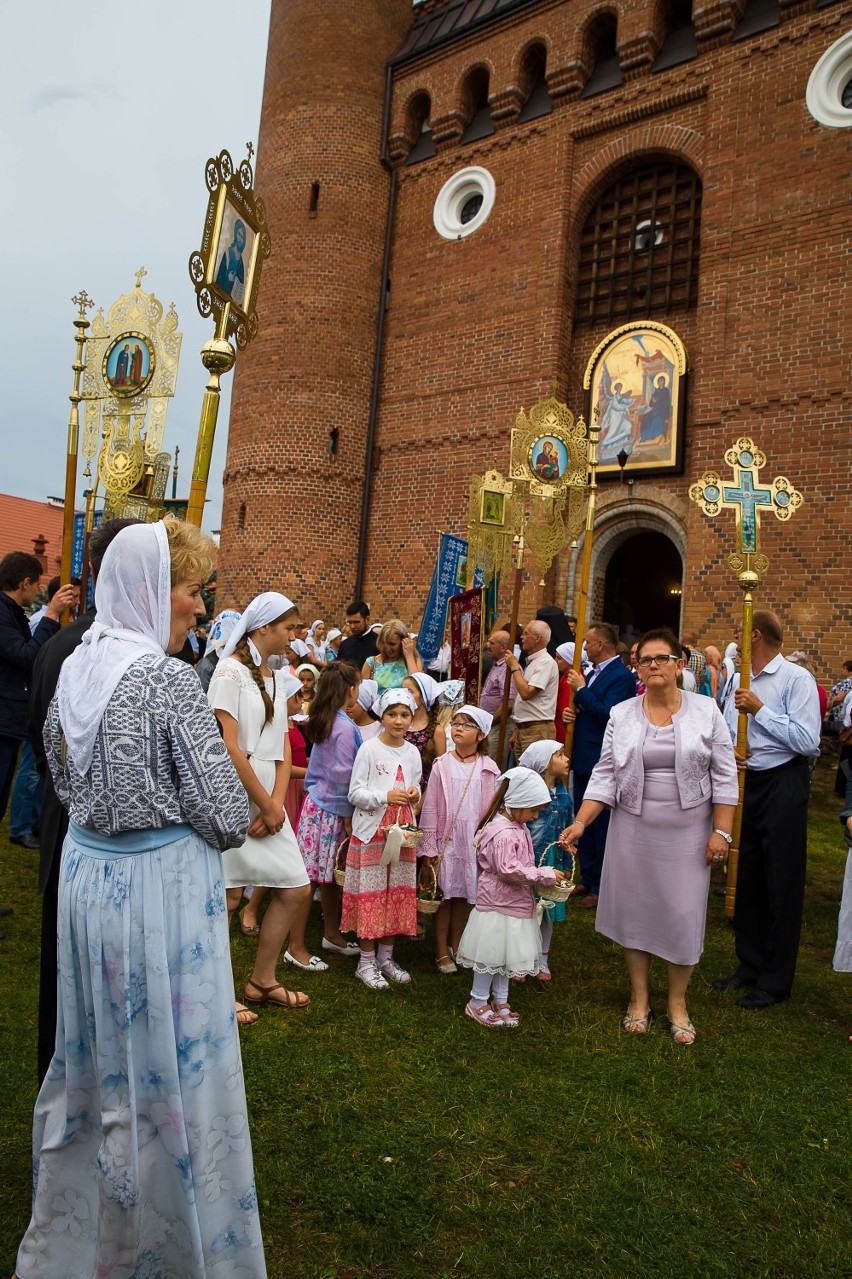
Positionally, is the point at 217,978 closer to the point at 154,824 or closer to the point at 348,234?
the point at 154,824

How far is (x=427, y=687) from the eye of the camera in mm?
5859

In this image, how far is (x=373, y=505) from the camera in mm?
17000

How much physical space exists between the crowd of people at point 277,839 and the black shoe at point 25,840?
1401mm

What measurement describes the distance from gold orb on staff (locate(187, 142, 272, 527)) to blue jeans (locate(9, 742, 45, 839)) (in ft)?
13.1

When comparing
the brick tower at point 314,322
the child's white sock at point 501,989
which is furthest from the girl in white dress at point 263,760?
the brick tower at point 314,322

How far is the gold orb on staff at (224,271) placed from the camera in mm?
3748

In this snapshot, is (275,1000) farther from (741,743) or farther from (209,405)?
(741,743)

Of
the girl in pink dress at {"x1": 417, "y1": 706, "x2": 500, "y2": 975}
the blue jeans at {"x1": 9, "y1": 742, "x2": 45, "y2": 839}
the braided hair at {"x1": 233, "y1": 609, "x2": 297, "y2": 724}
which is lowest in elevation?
the blue jeans at {"x1": 9, "y1": 742, "x2": 45, "y2": 839}

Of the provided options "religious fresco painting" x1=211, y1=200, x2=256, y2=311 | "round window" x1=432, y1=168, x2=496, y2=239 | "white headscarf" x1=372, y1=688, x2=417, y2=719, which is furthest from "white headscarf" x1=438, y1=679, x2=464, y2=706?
"round window" x1=432, y1=168, x2=496, y2=239

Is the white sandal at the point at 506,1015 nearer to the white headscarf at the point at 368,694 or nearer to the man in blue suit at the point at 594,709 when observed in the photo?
the man in blue suit at the point at 594,709

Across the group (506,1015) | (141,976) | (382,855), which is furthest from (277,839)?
(141,976)

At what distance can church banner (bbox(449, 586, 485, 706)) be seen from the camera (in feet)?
22.5

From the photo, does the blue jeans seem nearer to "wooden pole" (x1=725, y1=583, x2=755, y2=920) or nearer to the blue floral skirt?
the blue floral skirt

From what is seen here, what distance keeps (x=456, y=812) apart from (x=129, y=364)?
3.51 meters
